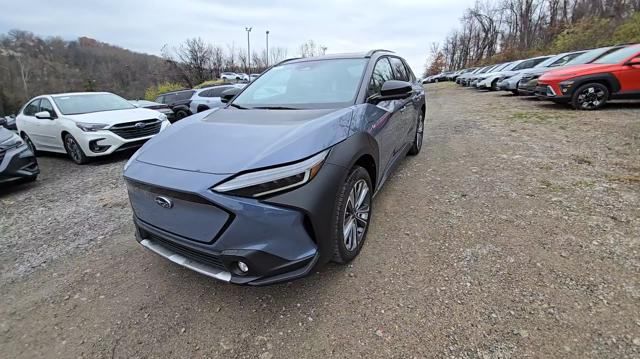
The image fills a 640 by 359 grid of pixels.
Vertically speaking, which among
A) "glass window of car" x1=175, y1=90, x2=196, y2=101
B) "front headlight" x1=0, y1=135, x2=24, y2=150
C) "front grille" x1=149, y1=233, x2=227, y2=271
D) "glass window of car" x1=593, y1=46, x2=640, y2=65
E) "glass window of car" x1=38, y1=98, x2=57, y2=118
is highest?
"glass window of car" x1=593, y1=46, x2=640, y2=65

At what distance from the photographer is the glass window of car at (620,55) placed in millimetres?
6756

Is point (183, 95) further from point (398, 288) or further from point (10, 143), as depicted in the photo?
point (398, 288)

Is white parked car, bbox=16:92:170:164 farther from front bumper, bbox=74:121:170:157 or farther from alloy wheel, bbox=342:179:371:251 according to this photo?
alloy wheel, bbox=342:179:371:251

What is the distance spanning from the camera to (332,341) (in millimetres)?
1787

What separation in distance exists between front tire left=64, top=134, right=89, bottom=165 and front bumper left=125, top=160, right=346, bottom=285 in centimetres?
530

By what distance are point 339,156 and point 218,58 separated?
2132 inches

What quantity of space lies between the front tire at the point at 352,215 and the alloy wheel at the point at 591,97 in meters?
7.66

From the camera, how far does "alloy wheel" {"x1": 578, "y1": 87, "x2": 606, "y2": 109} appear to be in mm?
7137

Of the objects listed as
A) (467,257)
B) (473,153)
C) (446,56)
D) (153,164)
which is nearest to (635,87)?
(473,153)

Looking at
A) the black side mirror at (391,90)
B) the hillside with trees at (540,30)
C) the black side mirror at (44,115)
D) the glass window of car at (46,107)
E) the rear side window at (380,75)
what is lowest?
the black side mirror at (44,115)

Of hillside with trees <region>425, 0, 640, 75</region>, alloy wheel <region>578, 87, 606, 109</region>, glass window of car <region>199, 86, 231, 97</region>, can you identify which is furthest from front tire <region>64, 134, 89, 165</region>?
hillside with trees <region>425, 0, 640, 75</region>

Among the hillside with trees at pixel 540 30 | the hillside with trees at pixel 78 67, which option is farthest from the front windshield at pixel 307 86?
the hillside with trees at pixel 78 67

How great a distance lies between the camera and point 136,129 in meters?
6.11

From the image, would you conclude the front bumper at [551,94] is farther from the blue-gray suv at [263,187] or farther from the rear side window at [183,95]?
the rear side window at [183,95]
